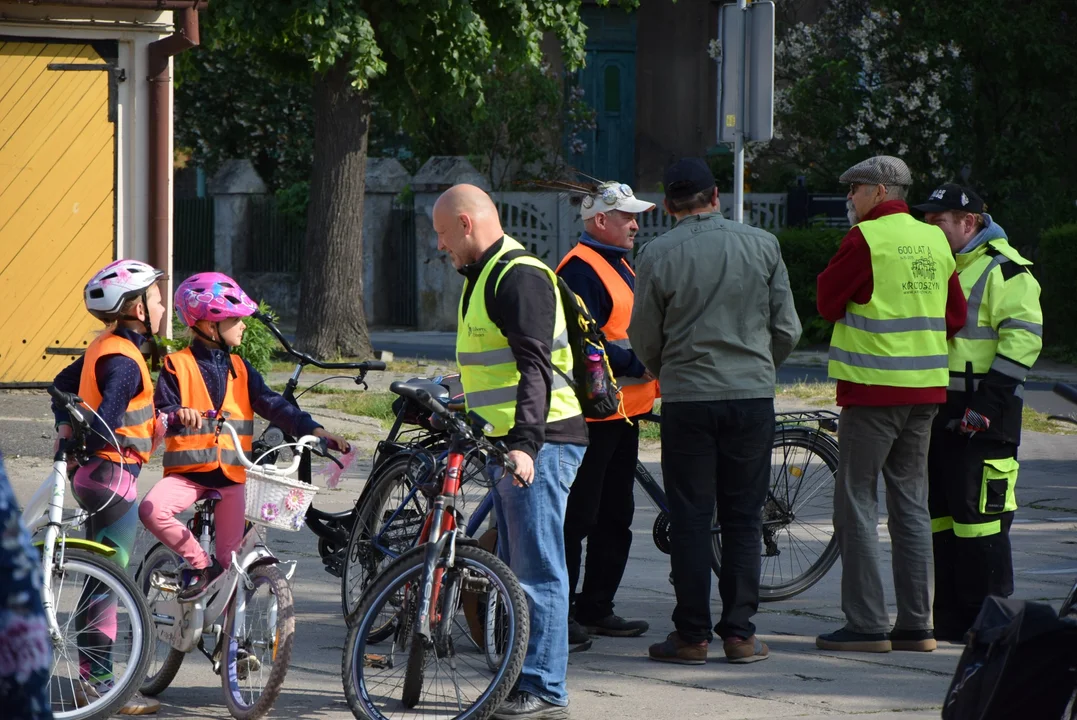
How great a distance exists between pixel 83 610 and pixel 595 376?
1859mm

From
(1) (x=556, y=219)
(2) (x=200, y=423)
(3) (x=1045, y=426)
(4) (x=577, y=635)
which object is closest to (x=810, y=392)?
(3) (x=1045, y=426)

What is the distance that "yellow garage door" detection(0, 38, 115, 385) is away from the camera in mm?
13086

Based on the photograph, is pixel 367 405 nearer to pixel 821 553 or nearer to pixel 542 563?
pixel 821 553

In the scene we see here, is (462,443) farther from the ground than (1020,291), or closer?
closer

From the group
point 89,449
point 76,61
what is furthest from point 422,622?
point 76,61

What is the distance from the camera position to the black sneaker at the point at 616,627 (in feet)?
21.3

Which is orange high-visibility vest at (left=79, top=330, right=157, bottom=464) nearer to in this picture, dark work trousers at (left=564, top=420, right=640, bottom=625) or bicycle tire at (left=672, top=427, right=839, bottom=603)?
dark work trousers at (left=564, top=420, right=640, bottom=625)

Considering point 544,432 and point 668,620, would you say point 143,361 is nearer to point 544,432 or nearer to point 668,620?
point 544,432

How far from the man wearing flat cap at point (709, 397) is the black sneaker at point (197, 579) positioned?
1.80 meters

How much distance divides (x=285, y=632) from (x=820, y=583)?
351cm

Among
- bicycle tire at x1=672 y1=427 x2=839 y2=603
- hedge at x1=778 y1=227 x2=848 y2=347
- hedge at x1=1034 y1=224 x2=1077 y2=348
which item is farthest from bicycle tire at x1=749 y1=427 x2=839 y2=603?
hedge at x1=778 y1=227 x2=848 y2=347

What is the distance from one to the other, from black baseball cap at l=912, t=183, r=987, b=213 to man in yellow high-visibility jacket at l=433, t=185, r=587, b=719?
2.20 meters

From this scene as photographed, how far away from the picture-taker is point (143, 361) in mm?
5203

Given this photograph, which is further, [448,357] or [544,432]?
[448,357]
